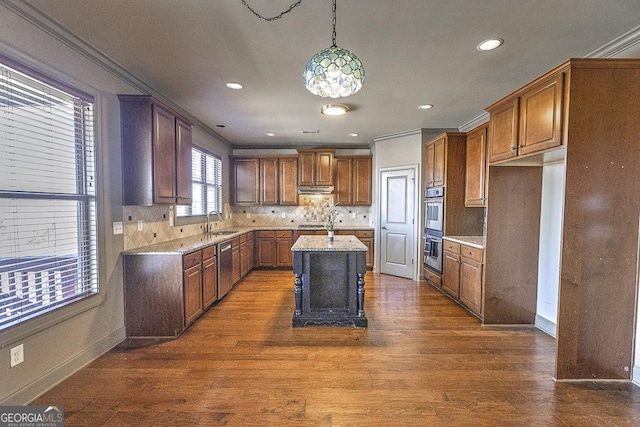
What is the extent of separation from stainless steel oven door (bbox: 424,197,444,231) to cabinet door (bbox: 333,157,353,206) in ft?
5.81

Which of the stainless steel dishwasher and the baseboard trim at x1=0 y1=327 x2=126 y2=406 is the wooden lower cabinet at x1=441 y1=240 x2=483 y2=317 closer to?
the stainless steel dishwasher

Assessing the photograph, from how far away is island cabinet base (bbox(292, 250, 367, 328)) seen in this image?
10.5 ft

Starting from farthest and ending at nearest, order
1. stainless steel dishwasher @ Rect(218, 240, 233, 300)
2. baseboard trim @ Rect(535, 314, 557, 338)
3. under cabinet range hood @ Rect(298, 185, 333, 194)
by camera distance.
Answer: under cabinet range hood @ Rect(298, 185, 333, 194) < stainless steel dishwasher @ Rect(218, 240, 233, 300) < baseboard trim @ Rect(535, 314, 557, 338)

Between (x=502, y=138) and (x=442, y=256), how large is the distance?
191 centimetres

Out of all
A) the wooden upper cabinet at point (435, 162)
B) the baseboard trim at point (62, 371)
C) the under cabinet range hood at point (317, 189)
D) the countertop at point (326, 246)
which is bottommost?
the baseboard trim at point (62, 371)

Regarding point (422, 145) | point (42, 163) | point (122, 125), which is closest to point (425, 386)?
point (42, 163)

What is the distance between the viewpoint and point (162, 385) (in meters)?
2.15

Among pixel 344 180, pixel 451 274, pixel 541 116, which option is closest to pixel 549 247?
pixel 451 274

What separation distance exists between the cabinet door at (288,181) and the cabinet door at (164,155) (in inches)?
117

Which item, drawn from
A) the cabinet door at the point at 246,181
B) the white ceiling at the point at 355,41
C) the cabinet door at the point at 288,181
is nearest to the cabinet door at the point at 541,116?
the white ceiling at the point at 355,41

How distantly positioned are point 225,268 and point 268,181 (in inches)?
97.7

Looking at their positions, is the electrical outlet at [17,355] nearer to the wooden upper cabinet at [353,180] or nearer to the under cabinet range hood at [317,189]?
the under cabinet range hood at [317,189]

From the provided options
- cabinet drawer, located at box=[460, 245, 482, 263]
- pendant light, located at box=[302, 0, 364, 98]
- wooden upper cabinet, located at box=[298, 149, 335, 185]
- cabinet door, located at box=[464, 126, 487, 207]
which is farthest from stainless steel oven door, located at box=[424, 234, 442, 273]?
pendant light, located at box=[302, 0, 364, 98]

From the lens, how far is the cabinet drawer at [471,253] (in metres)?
3.29
